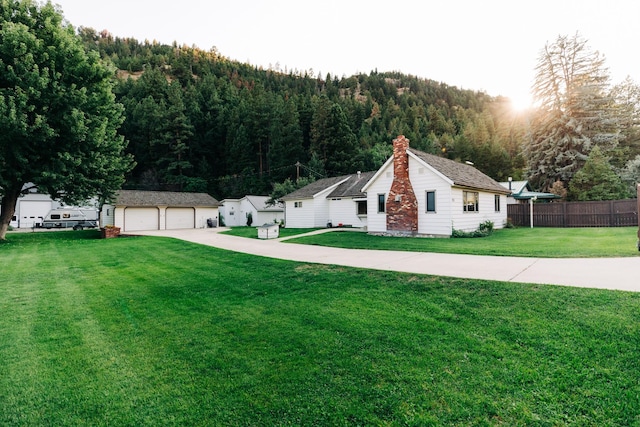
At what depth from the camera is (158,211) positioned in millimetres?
32125

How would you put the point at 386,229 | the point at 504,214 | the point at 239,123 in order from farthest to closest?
the point at 239,123 < the point at 504,214 < the point at 386,229

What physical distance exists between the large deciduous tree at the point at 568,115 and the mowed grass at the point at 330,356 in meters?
31.3

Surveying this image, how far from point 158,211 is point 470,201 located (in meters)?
28.4

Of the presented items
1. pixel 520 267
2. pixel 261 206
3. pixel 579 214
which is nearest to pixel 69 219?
pixel 261 206

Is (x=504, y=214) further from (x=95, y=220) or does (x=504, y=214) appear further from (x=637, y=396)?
(x=95, y=220)

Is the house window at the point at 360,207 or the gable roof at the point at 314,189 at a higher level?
the gable roof at the point at 314,189

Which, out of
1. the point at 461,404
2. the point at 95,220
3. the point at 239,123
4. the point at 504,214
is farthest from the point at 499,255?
the point at 239,123

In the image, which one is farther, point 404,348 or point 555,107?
point 555,107

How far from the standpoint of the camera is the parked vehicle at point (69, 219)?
35469 mm

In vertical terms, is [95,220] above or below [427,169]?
below

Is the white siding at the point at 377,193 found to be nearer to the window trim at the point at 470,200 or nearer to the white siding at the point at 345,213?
the window trim at the point at 470,200

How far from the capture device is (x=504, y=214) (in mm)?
22312

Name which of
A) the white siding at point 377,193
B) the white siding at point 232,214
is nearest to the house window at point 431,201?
the white siding at point 377,193

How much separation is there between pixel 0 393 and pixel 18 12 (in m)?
25.3
